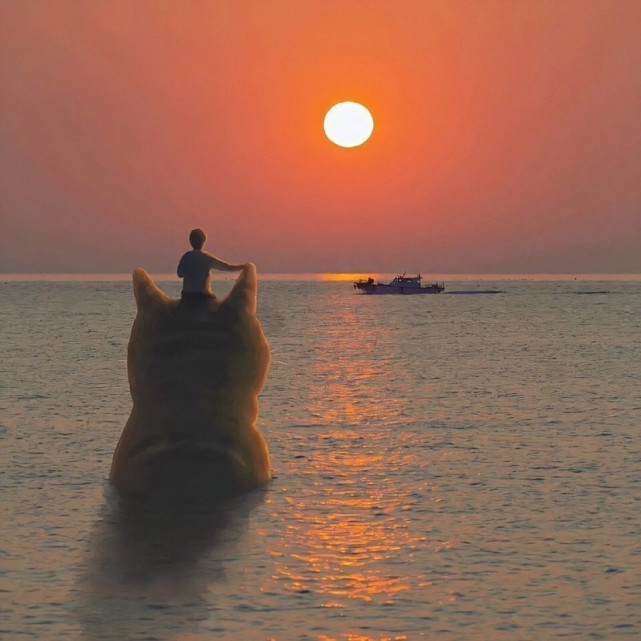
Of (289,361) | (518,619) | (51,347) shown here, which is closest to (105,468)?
(518,619)

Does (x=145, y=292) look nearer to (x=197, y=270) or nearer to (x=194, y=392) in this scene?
(x=197, y=270)

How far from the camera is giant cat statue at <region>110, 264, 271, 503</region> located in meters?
19.7

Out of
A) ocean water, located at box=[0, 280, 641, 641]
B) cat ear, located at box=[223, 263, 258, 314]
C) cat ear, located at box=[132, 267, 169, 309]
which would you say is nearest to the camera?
ocean water, located at box=[0, 280, 641, 641]

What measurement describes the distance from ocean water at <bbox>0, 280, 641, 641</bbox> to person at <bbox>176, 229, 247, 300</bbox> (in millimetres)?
2575

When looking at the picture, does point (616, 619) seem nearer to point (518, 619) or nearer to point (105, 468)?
point (518, 619)

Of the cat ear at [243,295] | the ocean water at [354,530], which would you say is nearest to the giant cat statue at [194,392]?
the cat ear at [243,295]

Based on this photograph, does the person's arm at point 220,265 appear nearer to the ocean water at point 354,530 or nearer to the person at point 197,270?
the person at point 197,270

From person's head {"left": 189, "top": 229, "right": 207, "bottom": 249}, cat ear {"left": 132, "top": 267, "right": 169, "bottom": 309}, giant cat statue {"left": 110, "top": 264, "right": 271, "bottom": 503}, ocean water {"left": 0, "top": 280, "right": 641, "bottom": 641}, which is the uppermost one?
person's head {"left": 189, "top": 229, "right": 207, "bottom": 249}

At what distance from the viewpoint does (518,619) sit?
14.7 meters

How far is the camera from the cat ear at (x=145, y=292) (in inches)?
798

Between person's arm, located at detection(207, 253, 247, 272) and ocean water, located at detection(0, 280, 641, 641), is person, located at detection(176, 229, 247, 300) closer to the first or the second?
person's arm, located at detection(207, 253, 247, 272)

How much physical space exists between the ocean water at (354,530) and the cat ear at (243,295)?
262 centimetres

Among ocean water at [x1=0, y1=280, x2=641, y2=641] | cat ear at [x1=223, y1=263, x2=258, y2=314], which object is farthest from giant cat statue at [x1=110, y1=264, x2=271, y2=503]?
ocean water at [x1=0, y1=280, x2=641, y2=641]

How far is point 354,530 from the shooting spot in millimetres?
19500
